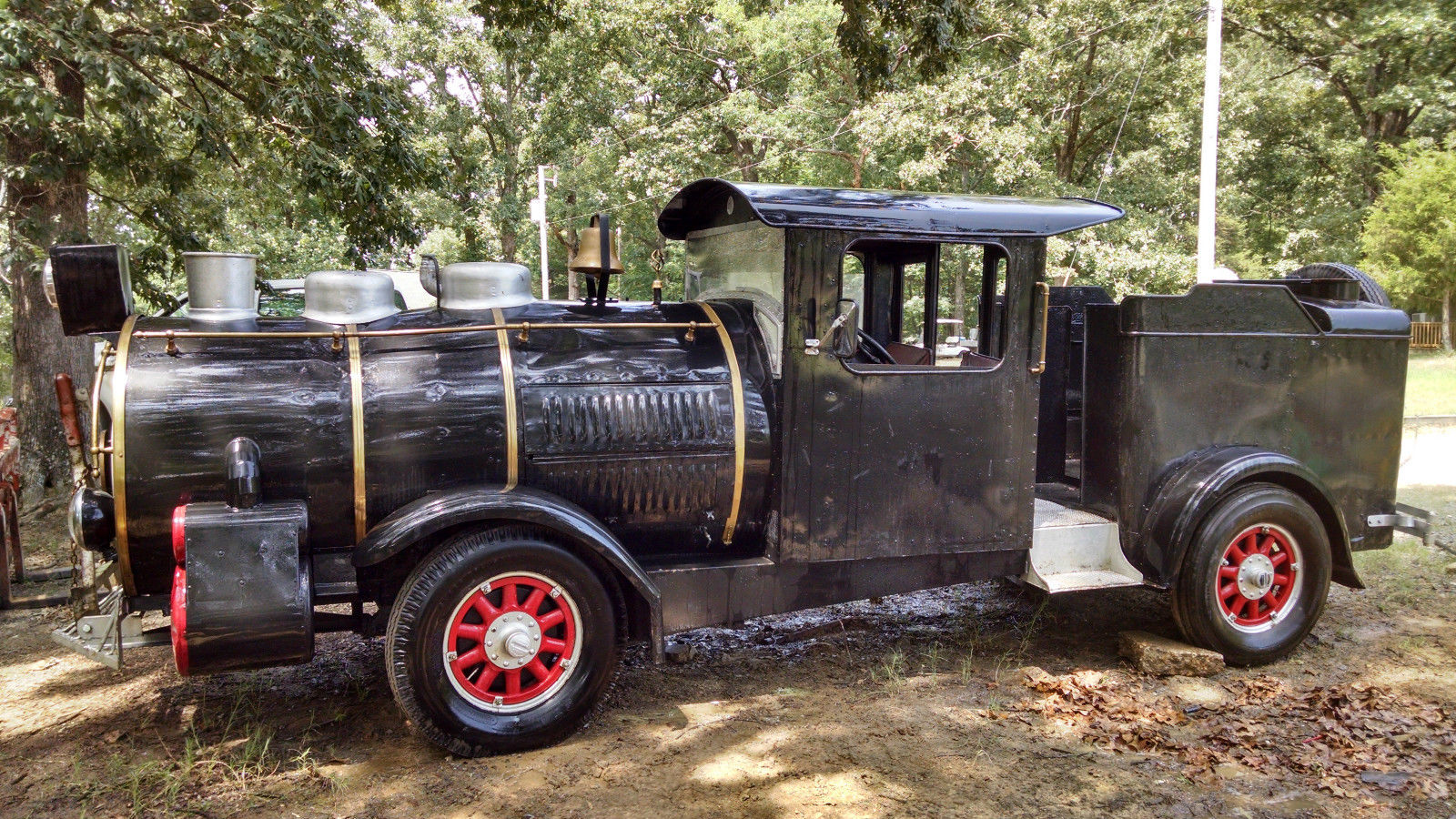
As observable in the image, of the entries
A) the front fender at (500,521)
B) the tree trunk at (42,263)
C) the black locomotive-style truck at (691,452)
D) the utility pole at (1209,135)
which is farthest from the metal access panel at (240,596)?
the utility pole at (1209,135)

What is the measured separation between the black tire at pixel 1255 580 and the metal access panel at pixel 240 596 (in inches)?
151

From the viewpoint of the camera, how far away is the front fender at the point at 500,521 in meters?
3.55

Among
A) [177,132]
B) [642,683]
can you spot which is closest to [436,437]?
[642,683]

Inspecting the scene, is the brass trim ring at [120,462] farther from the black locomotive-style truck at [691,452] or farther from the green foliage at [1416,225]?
the green foliage at [1416,225]

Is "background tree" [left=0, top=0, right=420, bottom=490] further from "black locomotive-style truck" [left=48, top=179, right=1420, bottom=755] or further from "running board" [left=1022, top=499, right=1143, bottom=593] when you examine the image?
"running board" [left=1022, top=499, right=1143, bottom=593]

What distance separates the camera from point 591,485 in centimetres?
404

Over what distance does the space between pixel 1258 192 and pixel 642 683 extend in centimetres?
2886

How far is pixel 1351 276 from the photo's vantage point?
17.4 feet

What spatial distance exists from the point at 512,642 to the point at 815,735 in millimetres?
1254

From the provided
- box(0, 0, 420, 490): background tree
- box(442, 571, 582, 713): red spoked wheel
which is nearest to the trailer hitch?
box(442, 571, 582, 713): red spoked wheel

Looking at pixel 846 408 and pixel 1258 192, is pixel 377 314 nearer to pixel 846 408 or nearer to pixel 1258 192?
pixel 846 408

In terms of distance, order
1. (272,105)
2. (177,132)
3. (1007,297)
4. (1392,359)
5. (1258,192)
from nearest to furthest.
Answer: (1007,297) → (1392,359) → (272,105) → (177,132) → (1258,192)

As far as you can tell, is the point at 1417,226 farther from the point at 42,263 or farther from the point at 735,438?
the point at 42,263

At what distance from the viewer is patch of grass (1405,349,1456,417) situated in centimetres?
1484
